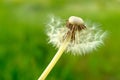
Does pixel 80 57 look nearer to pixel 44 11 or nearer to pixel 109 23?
pixel 109 23

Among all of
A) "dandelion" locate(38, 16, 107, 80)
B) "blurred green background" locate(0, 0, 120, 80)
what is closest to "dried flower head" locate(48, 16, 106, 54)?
"dandelion" locate(38, 16, 107, 80)

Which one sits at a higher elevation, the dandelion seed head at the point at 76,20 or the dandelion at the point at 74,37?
the dandelion seed head at the point at 76,20

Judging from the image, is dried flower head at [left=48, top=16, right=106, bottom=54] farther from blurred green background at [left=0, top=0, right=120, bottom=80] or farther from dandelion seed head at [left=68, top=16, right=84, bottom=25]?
blurred green background at [left=0, top=0, right=120, bottom=80]

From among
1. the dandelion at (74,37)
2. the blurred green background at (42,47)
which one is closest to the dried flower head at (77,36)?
the dandelion at (74,37)

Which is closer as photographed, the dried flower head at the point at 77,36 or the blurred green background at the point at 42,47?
the dried flower head at the point at 77,36

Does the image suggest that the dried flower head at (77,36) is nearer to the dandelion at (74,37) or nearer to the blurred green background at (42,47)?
the dandelion at (74,37)

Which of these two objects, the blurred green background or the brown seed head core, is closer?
the brown seed head core

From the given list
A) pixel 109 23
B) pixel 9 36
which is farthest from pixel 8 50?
pixel 109 23
